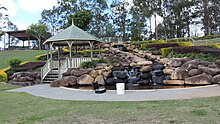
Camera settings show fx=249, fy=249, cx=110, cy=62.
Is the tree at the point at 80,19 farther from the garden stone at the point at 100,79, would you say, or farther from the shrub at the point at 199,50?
the garden stone at the point at 100,79

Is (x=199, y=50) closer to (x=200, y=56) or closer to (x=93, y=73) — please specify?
(x=200, y=56)

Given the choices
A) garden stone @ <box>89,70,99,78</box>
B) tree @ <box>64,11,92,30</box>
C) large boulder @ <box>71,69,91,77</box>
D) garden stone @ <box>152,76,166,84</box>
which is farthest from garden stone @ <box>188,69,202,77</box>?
tree @ <box>64,11,92,30</box>

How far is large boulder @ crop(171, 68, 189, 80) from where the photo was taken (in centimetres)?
1402

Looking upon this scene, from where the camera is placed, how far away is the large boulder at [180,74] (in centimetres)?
1402

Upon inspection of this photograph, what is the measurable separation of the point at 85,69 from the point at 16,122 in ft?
32.1

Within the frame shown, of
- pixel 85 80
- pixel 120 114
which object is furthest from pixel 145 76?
pixel 120 114

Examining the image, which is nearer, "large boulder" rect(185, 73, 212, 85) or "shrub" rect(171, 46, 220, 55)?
"large boulder" rect(185, 73, 212, 85)

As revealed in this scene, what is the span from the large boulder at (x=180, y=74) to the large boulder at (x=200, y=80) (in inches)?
19.9

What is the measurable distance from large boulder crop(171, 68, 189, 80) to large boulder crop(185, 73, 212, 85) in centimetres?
51

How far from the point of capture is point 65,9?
51.1 metres

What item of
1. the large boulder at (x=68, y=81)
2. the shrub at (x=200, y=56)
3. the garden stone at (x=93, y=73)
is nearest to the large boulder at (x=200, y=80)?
the shrub at (x=200, y=56)

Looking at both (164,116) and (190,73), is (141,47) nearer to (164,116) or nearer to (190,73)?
(190,73)

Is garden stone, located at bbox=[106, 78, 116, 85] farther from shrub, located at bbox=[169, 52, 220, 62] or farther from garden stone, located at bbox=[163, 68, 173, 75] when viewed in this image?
shrub, located at bbox=[169, 52, 220, 62]

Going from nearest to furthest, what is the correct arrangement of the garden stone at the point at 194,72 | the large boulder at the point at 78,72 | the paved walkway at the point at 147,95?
the paved walkway at the point at 147,95 < the garden stone at the point at 194,72 < the large boulder at the point at 78,72
